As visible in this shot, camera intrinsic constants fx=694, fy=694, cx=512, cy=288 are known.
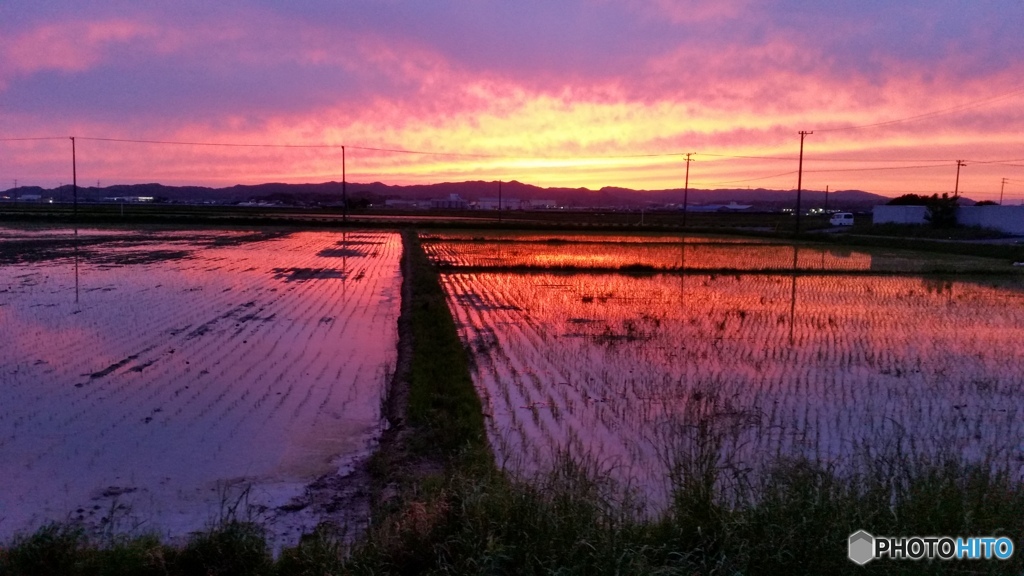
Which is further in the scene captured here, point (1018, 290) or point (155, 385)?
point (1018, 290)

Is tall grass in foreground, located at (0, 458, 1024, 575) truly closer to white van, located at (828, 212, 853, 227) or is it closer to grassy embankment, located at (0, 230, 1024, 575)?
grassy embankment, located at (0, 230, 1024, 575)

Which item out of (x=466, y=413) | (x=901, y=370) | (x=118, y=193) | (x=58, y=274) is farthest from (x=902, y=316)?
(x=118, y=193)

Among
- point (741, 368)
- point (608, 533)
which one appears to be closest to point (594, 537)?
point (608, 533)

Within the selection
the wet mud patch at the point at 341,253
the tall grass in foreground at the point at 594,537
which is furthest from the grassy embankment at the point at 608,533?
the wet mud patch at the point at 341,253

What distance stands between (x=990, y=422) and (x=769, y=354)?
3410 millimetres

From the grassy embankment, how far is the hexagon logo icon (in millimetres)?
51

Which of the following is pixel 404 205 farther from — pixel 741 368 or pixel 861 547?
pixel 861 547

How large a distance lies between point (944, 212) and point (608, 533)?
144 ft

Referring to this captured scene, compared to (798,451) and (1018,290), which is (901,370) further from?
(1018,290)

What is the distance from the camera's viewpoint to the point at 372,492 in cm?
509

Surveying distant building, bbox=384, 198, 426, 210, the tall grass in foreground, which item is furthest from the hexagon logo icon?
distant building, bbox=384, 198, 426, 210

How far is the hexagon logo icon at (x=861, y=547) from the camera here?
332 centimetres

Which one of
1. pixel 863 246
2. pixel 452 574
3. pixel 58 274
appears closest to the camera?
pixel 452 574

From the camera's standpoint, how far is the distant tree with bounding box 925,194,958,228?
3941 centimetres
